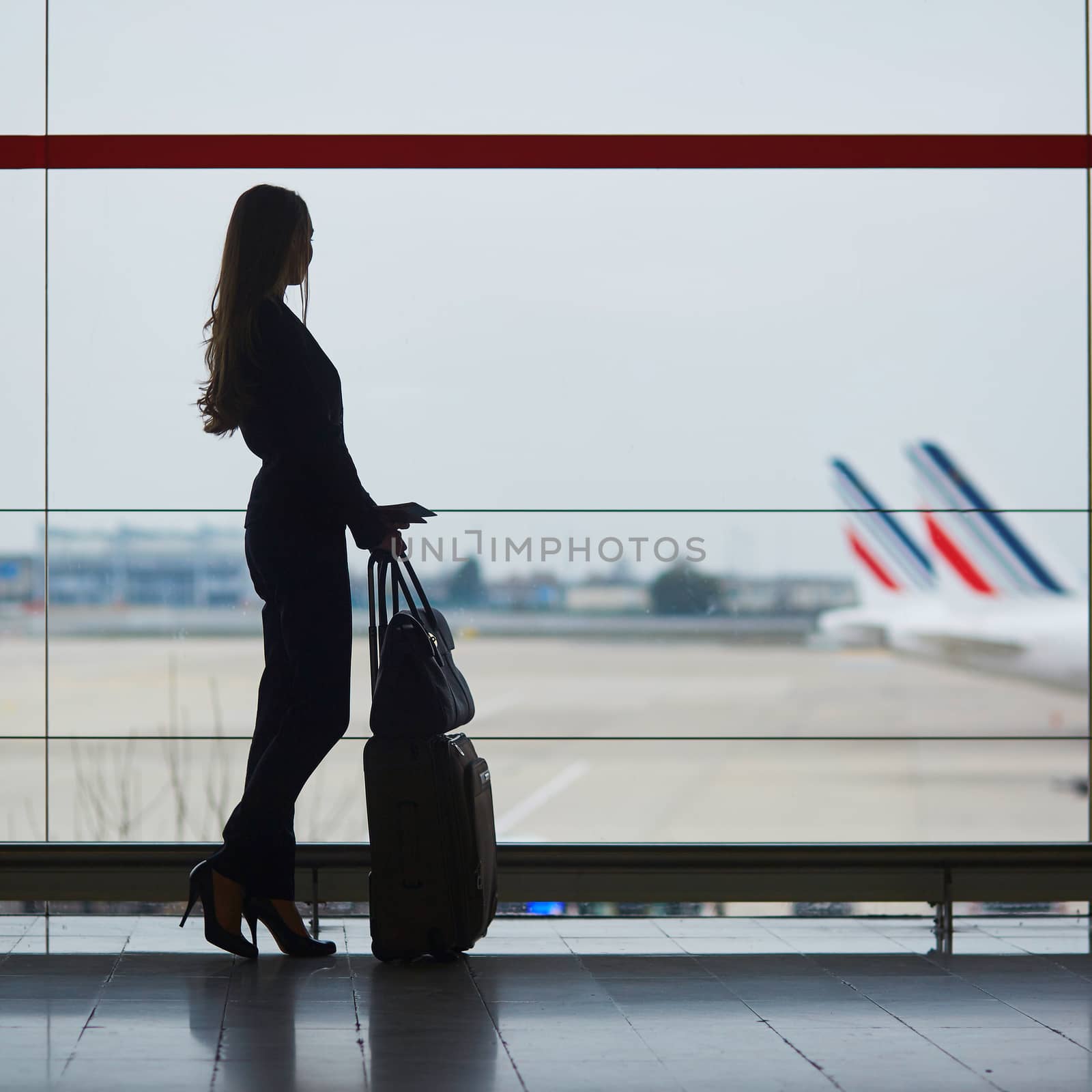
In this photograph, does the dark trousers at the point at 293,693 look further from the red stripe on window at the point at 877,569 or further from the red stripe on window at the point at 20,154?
the red stripe on window at the point at 877,569

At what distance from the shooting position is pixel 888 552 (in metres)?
34.5

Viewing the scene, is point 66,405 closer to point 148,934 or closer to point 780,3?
point 148,934

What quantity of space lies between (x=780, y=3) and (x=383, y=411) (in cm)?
165

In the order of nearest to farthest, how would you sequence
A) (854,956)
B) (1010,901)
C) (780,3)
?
1. (854,956)
2. (1010,901)
3. (780,3)

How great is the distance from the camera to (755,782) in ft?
135

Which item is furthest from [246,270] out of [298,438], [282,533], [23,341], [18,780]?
[18,780]

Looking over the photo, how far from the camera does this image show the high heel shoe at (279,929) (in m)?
2.92

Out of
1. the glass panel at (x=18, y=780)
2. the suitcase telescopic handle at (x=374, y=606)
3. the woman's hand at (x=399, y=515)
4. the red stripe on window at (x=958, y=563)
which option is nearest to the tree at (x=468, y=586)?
the suitcase telescopic handle at (x=374, y=606)

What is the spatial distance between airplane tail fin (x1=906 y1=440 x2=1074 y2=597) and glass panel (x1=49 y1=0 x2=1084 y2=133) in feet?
66.0

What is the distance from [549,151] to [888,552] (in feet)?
105

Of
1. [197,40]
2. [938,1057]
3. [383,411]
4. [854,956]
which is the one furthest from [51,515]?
[938,1057]

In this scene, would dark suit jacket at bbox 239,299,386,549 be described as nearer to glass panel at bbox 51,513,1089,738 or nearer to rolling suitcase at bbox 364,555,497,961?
rolling suitcase at bbox 364,555,497,961

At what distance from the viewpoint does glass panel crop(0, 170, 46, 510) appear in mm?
3629

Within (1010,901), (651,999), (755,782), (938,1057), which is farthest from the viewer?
(755,782)
